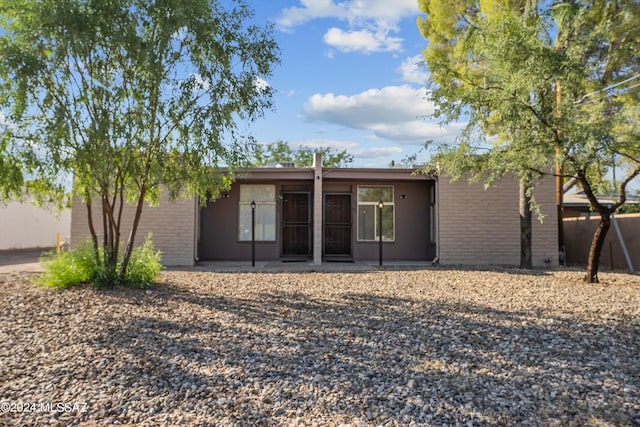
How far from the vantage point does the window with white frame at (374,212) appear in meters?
12.9

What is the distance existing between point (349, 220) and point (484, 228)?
371 cm

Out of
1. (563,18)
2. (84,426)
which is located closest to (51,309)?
(84,426)

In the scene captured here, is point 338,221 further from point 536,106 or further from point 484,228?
point 536,106

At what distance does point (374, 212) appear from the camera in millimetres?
12961

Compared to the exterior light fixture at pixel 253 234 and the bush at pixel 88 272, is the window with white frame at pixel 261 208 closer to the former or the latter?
the exterior light fixture at pixel 253 234

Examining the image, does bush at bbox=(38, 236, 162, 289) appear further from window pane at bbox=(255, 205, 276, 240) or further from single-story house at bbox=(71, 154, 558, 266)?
window pane at bbox=(255, 205, 276, 240)

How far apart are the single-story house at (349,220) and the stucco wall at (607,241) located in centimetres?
163

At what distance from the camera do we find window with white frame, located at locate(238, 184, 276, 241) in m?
12.8

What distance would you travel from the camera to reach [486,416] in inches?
119

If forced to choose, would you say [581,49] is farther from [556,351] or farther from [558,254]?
[558,254]

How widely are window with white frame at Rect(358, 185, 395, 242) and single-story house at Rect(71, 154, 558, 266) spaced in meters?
0.03

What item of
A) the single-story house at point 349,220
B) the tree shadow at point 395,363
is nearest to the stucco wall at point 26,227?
the single-story house at point 349,220

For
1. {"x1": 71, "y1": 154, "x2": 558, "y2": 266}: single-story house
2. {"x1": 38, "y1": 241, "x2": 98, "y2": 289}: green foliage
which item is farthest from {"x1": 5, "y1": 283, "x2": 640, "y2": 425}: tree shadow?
{"x1": 71, "y1": 154, "x2": 558, "y2": 266}: single-story house

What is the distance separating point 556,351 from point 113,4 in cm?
696
